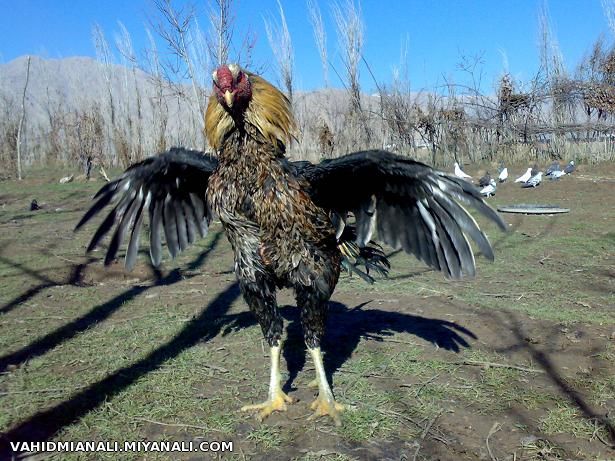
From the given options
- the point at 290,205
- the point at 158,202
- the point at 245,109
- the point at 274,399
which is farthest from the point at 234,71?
the point at 274,399

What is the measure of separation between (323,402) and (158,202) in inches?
72.5

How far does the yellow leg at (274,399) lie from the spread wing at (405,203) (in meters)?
0.96

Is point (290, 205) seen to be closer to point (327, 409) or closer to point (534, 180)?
point (327, 409)

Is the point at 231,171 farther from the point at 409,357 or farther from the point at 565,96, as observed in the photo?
the point at 565,96

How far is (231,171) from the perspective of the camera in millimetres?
3014

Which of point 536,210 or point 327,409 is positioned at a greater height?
point 536,210

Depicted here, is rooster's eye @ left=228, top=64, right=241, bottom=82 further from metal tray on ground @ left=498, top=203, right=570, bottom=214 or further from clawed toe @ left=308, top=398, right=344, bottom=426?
metal tray on ground @ left=498, top=203, right=570, bottom=214

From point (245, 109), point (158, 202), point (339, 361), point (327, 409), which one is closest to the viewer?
point (245, 109)

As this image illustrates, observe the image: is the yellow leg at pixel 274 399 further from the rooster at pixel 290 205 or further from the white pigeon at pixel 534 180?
the white pigeon at pixel 534 180

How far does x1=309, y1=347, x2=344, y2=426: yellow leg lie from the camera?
10.1 ft

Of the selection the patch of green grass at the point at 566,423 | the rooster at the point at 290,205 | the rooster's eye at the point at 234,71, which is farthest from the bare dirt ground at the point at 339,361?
the rooster's eye at the point at 234,71

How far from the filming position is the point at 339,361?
12.9ft

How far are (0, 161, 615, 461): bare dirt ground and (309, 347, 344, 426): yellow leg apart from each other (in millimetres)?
64

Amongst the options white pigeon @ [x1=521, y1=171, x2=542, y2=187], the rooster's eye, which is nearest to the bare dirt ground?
the rooster's eye
